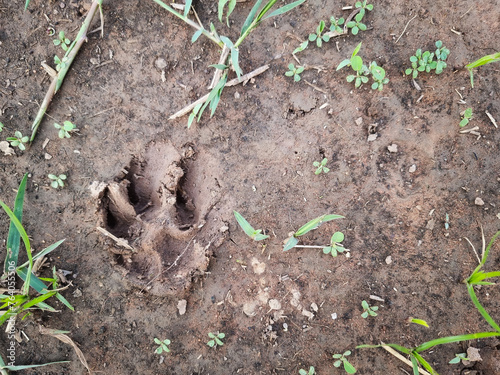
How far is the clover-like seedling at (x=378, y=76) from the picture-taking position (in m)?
1.90

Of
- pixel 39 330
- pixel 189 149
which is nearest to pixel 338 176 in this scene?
pixel 189 149

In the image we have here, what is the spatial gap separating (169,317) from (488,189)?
183 cm

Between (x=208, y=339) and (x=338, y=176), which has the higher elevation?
(x=338, y=176)

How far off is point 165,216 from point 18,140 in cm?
91

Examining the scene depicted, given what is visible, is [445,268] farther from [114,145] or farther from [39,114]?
[39,114]

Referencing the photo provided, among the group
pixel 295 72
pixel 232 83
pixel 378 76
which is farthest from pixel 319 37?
pixel 232 83

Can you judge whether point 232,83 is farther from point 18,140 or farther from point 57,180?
point 18,140

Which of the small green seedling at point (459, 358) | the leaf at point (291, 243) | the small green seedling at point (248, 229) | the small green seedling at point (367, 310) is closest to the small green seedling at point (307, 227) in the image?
the leaf at point (291, 243)

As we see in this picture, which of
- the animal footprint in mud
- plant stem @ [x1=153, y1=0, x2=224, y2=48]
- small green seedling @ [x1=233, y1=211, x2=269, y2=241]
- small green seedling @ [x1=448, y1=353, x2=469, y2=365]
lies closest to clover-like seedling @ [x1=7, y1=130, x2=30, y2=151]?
the animal footprint in mud

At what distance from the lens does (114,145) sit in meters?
2.02

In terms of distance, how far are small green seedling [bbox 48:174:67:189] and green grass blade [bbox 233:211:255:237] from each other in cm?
96

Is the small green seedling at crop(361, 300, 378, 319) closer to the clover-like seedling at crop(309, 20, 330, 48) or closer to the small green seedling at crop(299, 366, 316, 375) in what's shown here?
the small green seedling at crop(299, 366, 316, 375)

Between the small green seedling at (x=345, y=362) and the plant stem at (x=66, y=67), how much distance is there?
2.02m

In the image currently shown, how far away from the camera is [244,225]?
1847mm
